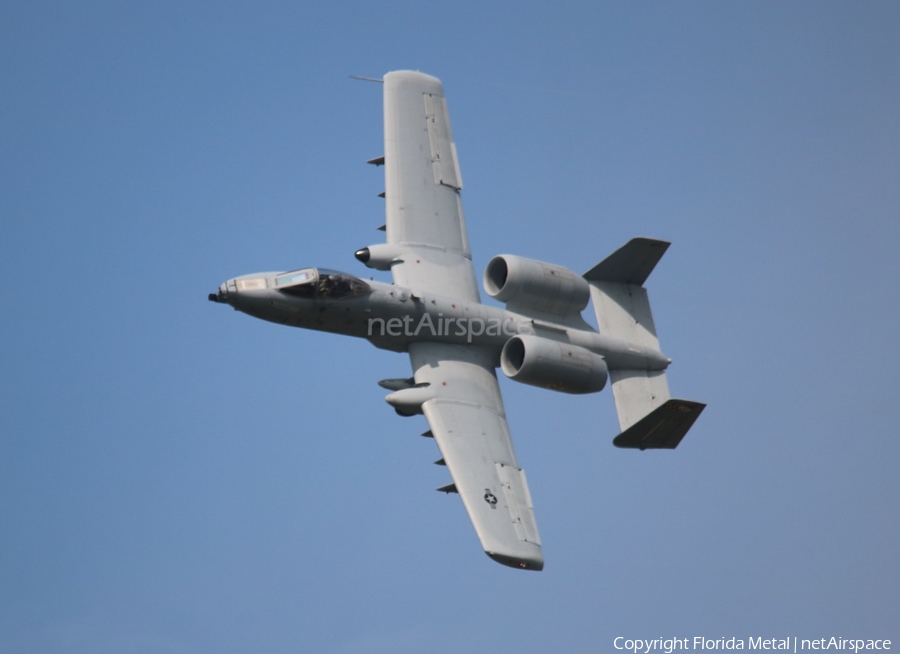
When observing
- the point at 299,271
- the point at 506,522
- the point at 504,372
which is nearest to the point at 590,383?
the point at 504,372

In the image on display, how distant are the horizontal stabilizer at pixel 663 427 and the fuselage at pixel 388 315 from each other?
266 centimetres

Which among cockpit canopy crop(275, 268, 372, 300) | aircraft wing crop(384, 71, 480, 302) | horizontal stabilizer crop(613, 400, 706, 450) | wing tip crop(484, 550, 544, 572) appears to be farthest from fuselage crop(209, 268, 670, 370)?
wing tip crop(484, 550, 544, 572)

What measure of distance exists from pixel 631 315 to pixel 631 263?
1.56 m

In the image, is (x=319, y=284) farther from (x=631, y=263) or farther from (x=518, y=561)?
(x=631, y=263)

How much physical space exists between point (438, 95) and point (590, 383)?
11.1 m

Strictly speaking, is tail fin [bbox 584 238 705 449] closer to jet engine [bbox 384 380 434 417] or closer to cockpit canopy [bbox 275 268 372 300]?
jet engine [bbox 384 380 434 417]

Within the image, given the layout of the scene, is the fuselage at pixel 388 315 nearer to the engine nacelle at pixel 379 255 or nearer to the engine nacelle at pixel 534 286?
the engine nacelle at pixel 534 286

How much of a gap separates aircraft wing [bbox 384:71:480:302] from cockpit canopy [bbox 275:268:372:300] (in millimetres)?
2336

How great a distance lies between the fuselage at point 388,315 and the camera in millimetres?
40688

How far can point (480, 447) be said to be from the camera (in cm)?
4047

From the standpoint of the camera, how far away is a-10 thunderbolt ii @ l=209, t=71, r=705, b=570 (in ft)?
132

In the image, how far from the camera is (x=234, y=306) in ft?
133

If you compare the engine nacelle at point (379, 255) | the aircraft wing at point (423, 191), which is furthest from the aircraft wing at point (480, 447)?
the engine nacelle at point (379, 255)

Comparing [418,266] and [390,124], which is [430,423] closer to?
[418,266]
